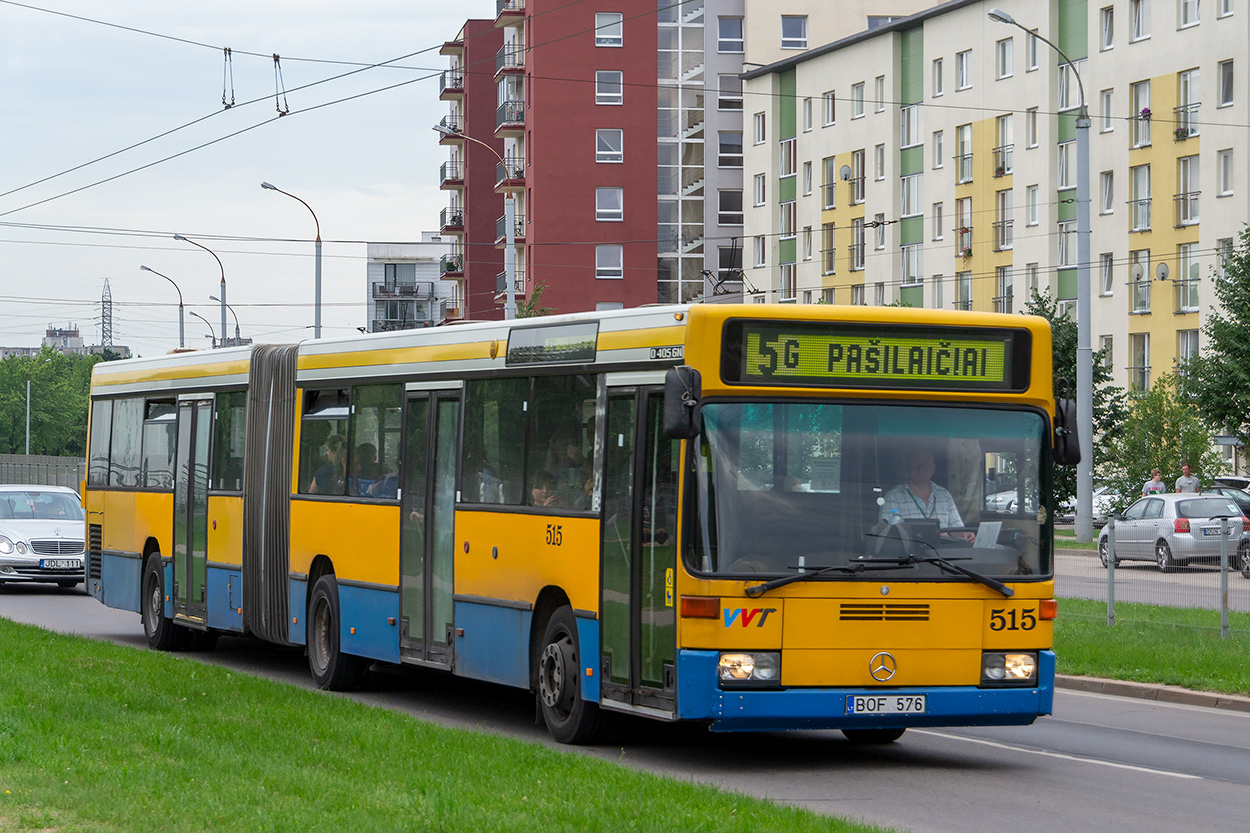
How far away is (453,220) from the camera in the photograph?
10150 centimetres

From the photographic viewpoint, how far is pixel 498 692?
15.9 m

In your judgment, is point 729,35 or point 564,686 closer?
point 564,686

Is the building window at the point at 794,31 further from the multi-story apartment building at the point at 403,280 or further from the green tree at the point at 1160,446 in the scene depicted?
the multi-story apartment building at the point at 403,280

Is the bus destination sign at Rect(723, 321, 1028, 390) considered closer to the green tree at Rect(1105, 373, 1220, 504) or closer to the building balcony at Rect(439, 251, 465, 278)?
the green tree at Rect(1105, 373, 1220, 504)

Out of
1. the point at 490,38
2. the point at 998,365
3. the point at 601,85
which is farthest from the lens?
the point at 490,38

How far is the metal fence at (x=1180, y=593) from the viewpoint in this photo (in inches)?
774

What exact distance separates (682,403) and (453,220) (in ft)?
303

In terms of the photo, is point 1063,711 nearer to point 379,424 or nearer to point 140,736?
point 379,424

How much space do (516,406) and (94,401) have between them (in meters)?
10.9

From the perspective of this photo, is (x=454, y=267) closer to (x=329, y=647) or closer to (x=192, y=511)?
(x=192, y=511)

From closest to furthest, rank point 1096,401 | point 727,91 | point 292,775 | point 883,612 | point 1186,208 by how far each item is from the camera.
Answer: point 292,775 < point 883,612 < point 1096,401 < point 1186,208 < point 727,91

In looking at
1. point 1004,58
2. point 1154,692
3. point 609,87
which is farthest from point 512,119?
point 1154,692

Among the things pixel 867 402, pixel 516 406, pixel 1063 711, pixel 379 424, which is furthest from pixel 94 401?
pixel 867 402

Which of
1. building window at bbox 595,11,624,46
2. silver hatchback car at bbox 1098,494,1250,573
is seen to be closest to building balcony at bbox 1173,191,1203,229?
silver hatchback car at bbox 1098,494,1250,573
